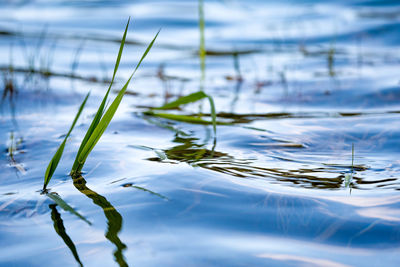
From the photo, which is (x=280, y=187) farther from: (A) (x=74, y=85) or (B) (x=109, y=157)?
(A) (x=74, y=85)

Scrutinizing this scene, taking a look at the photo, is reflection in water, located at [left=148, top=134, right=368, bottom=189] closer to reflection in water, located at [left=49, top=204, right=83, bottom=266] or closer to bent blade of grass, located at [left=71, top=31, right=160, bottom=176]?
bent blade of grass, located at [left=71, top=31, right=160, bottom=176]

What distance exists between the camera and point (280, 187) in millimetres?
1283

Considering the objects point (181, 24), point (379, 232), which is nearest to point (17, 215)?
point (379, 232)

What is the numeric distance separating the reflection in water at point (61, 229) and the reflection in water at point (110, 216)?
0.25 ft

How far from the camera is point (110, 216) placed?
1112 mm

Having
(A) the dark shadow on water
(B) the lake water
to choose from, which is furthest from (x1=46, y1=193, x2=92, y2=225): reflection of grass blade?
(A) the dark shadow on water

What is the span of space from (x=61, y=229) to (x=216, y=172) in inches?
19.6

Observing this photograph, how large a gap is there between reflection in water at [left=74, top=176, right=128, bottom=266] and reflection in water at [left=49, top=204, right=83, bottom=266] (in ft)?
0.25

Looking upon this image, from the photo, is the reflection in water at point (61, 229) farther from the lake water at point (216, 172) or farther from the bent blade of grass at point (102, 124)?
the bent blade of grass at point (102, 124)

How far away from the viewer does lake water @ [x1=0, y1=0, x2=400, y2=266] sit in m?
0.98

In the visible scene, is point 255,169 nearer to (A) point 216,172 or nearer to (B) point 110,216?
(A) point 216,172

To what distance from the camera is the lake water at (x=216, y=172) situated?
98 centimetres

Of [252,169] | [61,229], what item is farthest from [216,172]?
[61,229]

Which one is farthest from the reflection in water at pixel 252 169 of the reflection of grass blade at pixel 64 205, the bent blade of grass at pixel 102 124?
the reflection of grass blade at pixel 64 205
